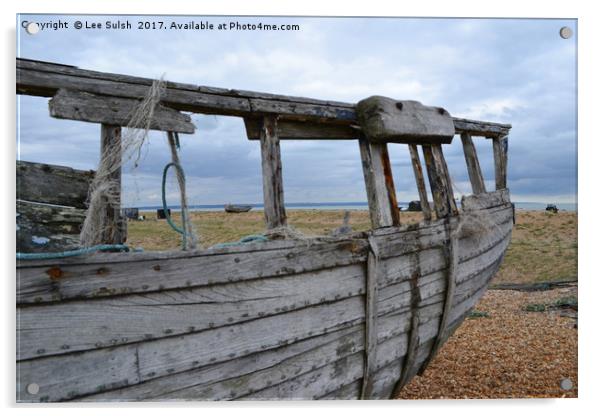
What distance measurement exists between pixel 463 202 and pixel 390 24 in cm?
177

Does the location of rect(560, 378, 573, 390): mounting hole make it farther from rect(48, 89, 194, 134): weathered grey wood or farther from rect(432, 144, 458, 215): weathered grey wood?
rect(48, 89, 194, 134): weathered grey wood

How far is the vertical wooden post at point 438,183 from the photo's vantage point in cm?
427

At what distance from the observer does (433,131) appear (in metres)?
4.07

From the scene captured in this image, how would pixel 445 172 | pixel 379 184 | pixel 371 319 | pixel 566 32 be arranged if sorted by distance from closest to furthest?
1. pixel 371 319
2. pixel 566 32
3. pixel 379 184
4. pixel 445 172

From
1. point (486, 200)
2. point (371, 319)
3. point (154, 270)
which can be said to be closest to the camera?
point (154, 270)

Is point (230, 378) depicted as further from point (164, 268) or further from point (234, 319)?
point (164, 268)

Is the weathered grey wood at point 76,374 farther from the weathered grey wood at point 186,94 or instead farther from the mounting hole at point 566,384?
the mounting hole at point 566,384

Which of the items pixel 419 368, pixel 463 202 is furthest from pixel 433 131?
pixel 419 368

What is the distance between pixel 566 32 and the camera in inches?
140

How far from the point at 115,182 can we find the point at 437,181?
2685mm

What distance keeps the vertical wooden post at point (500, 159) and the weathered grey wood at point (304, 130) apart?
316cm

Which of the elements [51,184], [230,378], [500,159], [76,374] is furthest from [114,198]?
[500,159]

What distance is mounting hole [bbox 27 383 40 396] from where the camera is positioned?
2.42 metres

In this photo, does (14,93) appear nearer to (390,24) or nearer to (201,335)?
(201,335)
